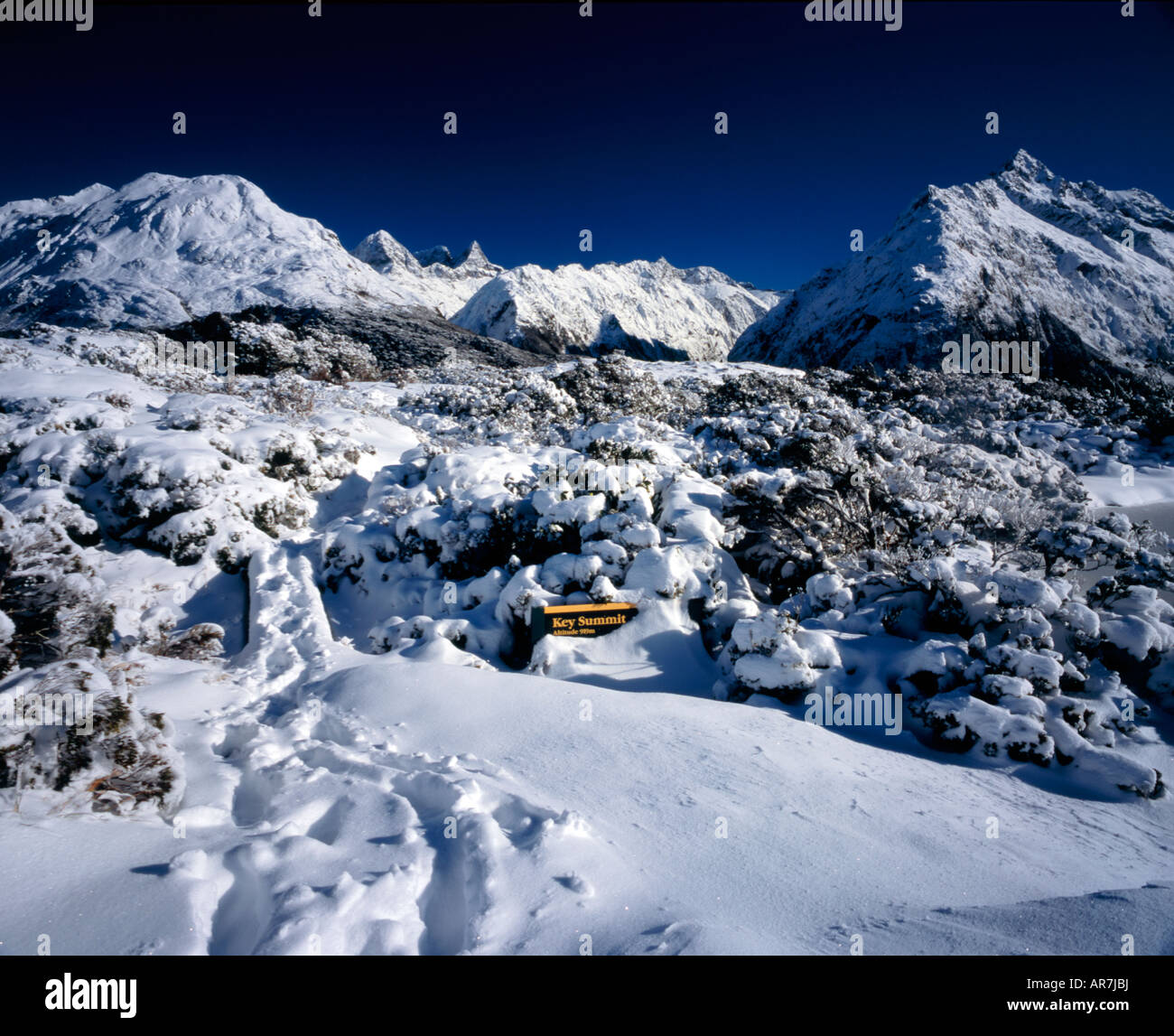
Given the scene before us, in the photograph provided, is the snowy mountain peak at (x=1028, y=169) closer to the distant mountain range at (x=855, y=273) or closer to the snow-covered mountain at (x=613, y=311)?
the distant mountain range at (x=855, y=273)

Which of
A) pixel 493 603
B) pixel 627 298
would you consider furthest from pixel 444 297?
pixel 493 603

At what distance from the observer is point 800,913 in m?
2.86

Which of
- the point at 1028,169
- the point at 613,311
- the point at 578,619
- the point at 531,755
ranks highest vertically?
the point at 1028,169

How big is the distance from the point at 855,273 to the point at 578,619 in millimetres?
53514

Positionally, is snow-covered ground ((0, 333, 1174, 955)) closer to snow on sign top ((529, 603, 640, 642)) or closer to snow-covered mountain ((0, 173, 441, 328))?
snow on sign top ((529, 603, 640, 642))

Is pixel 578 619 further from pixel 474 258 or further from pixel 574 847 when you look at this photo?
pixel 474 258

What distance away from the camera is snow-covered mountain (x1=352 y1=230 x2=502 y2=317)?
79312 mm

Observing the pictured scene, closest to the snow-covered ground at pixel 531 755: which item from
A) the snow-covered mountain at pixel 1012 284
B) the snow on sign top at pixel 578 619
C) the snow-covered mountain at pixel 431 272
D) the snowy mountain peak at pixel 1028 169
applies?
the snow on sign top at pixel 578 619

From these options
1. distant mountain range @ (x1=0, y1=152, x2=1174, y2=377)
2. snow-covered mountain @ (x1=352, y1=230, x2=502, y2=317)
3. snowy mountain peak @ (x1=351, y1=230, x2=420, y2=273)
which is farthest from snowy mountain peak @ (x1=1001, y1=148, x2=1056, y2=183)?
snowy mountain peak @ (x1=351, y1=230, x2=420, y2=273)

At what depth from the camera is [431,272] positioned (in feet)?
313

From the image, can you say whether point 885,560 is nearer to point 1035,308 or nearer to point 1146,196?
point 1035,308

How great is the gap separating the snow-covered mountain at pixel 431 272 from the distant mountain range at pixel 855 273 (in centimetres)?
3725

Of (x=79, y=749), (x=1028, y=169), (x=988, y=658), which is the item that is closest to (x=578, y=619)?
(x=988, y=658)
